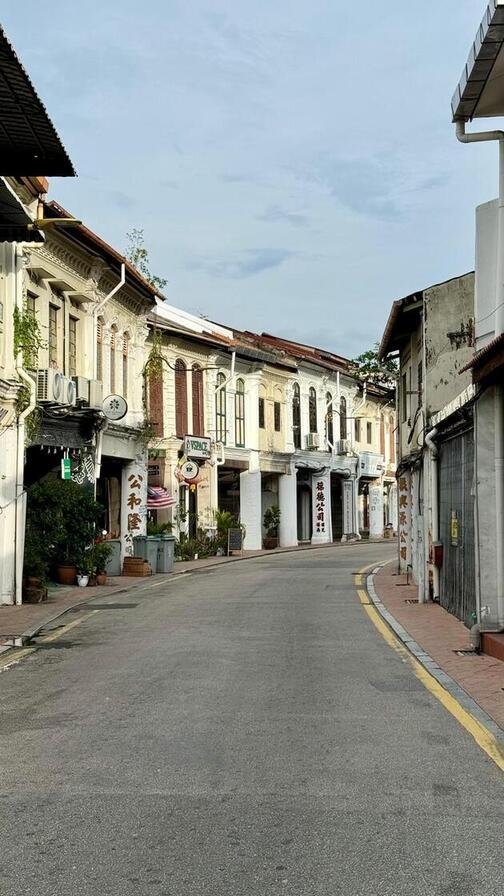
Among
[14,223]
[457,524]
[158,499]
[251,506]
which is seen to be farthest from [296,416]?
[457,524]

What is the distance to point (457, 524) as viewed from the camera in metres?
15.9

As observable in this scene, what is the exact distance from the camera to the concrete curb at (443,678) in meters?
8.02

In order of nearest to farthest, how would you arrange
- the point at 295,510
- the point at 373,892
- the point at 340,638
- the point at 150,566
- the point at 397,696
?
1. the point at 373,892
2. the point at 397,696
3. the point at 340,638
4. the point at 150,566
5. the point at 295,510

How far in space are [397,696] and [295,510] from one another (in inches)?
A: 1442

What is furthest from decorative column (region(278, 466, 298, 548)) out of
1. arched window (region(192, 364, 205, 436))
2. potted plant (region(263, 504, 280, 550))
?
arched window (region(192, 364, 205, 436))

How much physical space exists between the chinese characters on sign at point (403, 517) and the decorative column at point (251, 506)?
46.7 feet

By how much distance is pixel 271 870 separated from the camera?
475 cm

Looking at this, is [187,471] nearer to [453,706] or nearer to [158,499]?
[158,499]

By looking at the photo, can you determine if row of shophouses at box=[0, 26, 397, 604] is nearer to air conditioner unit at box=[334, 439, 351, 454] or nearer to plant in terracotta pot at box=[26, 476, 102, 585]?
air conditioner unit at box=[334, 439, 351, 454]

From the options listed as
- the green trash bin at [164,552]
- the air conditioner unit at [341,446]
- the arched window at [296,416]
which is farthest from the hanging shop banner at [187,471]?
the air conditioner unit at [341,446]

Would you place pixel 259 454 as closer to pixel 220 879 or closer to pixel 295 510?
pixel 295 510

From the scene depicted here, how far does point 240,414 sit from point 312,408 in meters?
7.22

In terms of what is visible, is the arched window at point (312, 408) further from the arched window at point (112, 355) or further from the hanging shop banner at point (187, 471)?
the arched window at point (112, 355)

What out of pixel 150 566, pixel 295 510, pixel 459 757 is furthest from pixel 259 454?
pixel 459 757
